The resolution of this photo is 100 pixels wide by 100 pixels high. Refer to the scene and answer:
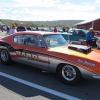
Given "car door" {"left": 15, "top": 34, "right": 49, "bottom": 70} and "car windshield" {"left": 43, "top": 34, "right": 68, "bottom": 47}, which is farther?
"car windshield" {"left": 43, "top": 34, "right": 68, "bottom": 47}

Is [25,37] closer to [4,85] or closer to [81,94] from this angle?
[4,85]

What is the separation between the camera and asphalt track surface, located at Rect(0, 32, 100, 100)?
13.4 ft

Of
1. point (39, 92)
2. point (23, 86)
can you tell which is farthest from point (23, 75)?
point (39, 92)

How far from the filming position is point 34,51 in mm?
5434

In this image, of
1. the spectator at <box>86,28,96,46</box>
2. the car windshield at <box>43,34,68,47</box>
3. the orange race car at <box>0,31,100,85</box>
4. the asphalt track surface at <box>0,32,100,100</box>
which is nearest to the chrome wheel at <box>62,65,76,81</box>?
the orange race car at <box>0,31,100,85</box>

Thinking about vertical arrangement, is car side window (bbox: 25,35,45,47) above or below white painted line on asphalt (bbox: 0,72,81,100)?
above

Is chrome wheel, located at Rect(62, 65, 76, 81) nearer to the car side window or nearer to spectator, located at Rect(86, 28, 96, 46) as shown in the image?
the car side window

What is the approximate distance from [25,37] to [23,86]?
1.97 metres

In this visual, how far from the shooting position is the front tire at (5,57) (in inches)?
252

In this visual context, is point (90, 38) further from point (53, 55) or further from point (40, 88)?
A: point (40, 88)

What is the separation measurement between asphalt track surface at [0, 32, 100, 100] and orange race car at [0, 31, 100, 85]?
31 centimetres

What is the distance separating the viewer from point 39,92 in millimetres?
4297

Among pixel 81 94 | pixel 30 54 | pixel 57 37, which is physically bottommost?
pixel 81 94

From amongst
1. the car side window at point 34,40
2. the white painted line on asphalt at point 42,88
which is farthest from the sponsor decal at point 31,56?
the white painted line on asphalt at point 42,88
